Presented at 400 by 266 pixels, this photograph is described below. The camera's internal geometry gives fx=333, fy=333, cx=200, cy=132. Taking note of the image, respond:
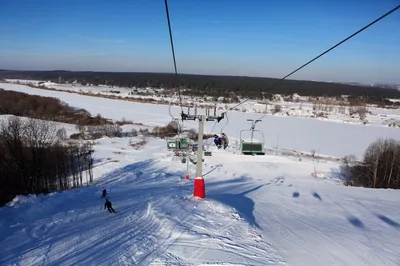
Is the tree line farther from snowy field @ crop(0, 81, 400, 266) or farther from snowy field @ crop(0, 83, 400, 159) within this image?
snowy field @ crop(0, 83, 400, 159)

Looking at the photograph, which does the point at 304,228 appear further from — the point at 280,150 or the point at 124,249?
the point at 280,150

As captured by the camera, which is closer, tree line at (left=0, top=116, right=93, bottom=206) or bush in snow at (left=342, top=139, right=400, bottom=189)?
tree line at (left=0, top=116, right=93, bottom=206)

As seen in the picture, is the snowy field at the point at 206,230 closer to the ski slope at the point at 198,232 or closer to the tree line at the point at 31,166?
the ski slope at the point at 198,232

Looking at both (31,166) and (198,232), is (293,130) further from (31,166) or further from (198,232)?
(198,232)

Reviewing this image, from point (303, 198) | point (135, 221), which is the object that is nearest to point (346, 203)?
point (303, 198)

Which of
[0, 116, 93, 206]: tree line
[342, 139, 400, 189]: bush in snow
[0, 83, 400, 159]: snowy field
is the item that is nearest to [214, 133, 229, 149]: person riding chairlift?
[0, 116, 93, 206]: tree line

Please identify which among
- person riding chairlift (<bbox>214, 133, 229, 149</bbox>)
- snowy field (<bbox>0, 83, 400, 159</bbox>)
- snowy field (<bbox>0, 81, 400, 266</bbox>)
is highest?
person riding chairlift (<bbox>214, 133, 229, 149</bbox>)
